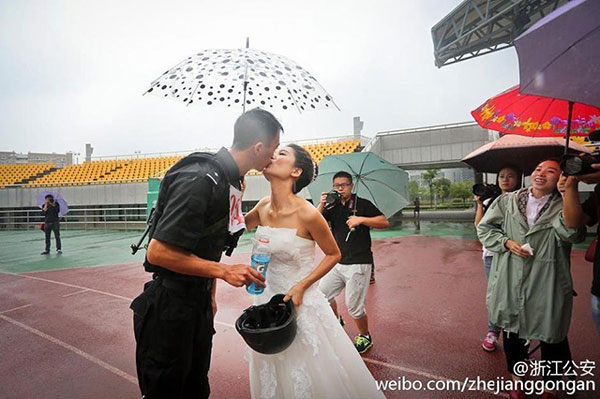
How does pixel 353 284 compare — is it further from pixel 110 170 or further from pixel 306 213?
pixel 110 170

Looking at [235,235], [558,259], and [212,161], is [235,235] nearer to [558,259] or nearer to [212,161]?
[212,161]

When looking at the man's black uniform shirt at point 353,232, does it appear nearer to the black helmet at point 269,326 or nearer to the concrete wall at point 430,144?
the black helmet at point 269,326

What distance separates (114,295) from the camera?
5152 mm

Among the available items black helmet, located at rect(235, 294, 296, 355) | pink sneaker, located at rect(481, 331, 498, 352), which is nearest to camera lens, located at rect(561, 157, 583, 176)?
black helmet, located at rect(235, 294, 296, 355)

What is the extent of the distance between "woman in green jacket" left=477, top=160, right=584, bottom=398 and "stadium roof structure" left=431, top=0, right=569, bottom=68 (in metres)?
8.98

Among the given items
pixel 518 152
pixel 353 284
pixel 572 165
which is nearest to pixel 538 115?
pixel 518 152

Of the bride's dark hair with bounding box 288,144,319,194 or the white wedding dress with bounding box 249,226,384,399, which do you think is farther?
the bride's dark hair with bounding box 288,144,319,194

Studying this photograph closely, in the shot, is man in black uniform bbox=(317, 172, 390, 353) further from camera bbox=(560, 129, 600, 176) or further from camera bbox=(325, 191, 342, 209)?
camera bbox=(560, 129, 600, 176)

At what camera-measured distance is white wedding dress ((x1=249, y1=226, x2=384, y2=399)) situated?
1716 millimetres

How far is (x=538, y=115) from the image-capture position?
2.94 m

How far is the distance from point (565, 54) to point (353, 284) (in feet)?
7.29

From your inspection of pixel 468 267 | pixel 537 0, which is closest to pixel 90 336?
pixel 468 267

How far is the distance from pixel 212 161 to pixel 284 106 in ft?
3.88

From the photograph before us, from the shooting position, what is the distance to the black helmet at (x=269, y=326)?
1.46 meters
